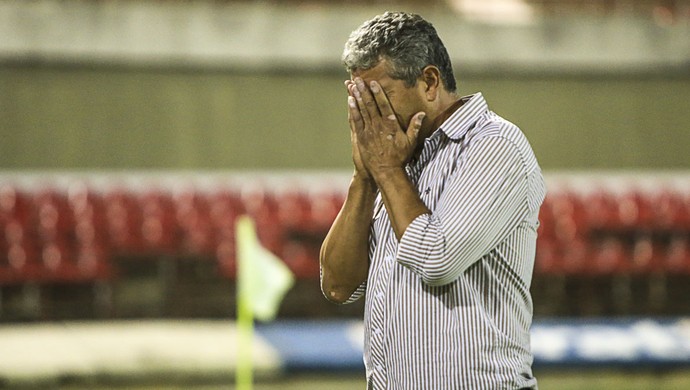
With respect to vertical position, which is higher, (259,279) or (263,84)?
(263,84)

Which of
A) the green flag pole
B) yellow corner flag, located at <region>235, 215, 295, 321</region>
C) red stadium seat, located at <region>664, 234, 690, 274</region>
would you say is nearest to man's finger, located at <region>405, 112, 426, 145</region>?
yellow corner flag, located at <region>235, 215, 295, 321</region>

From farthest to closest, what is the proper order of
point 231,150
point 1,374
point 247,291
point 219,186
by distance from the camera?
point 231,150
point 219,186
point 1,374
point 247,291

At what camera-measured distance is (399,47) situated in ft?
6.22

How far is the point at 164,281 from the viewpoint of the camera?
28.2ft

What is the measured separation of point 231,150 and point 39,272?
3.17 meters

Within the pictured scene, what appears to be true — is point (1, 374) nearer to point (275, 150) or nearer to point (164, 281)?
point (164, 281)

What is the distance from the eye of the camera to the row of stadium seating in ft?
25.9

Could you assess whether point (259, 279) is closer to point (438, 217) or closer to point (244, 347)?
point (244, 347)

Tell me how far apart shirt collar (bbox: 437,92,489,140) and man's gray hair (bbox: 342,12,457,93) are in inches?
3.1

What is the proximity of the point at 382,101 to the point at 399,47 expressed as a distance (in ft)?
0.38

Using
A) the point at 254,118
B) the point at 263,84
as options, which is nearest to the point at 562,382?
the point at 254,118

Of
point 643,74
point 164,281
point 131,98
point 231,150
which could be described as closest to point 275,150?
point 231,150

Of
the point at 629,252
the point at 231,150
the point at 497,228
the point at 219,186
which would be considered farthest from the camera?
the point at 231,150

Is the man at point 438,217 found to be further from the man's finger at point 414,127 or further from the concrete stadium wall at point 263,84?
the concrete stadium wall at point 263,84
